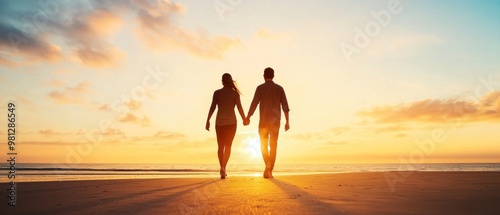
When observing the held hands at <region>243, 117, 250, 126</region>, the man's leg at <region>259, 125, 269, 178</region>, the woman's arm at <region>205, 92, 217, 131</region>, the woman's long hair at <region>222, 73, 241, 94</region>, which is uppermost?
the woman's long hair at <region>222, 73, 241, 94</region>

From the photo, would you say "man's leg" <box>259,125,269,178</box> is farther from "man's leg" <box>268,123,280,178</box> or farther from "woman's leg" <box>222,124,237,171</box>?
"woman's leg" <box>222,124,237,171</box>

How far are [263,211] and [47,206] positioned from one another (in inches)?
93.3

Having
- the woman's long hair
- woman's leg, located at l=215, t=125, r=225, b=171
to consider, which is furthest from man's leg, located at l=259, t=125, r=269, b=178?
the woman's long hair

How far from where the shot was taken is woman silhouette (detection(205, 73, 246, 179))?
10938 millimetres

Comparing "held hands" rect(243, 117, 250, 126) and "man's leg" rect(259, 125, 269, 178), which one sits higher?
"held hands" rect(243, 117, 250, 126)

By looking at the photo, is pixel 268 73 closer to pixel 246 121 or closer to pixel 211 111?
pixel 246 121

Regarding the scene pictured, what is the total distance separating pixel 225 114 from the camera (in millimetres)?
11047

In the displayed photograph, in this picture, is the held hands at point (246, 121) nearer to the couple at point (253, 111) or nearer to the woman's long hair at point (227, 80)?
the couple at point (253, 111)

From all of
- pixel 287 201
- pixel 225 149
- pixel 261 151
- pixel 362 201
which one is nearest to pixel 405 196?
pixel 362 201

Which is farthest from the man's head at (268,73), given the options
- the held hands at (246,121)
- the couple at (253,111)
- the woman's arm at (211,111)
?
the woman's arm at (211,111)

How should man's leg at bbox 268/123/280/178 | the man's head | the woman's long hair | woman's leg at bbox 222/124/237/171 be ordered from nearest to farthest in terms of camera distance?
man's leg at bbox 268/123/280/178 < woman's leg at bbox 222/124/237/171 < the man's head < the woman's long hair

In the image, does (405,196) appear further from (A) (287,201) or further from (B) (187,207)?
(B) (187,207)

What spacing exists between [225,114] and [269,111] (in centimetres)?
123

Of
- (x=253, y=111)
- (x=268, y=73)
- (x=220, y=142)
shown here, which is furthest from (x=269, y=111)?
(x=220, y=142)
